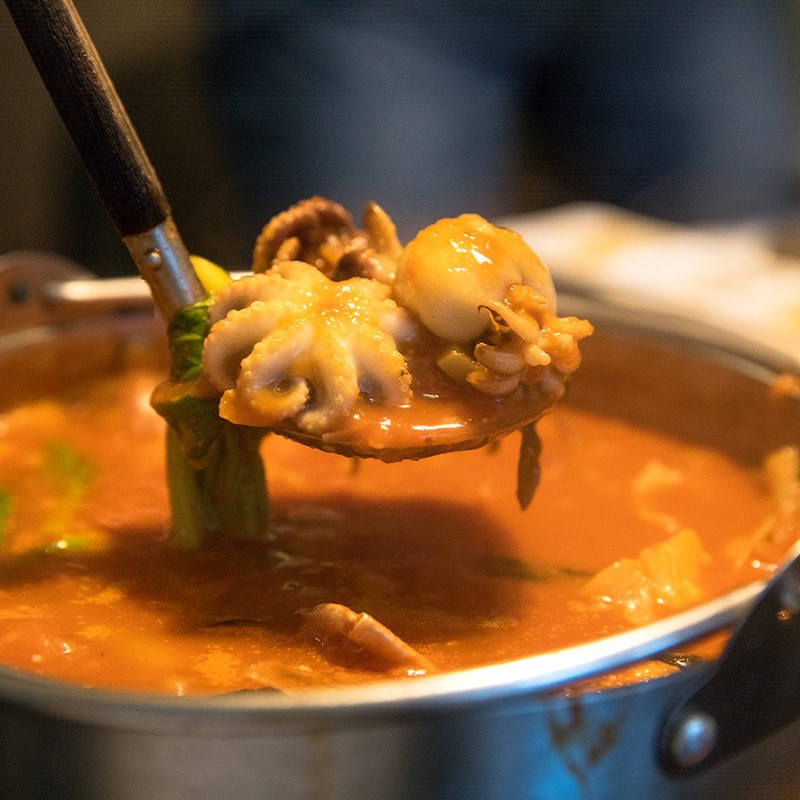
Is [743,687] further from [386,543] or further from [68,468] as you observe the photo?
[68,468]

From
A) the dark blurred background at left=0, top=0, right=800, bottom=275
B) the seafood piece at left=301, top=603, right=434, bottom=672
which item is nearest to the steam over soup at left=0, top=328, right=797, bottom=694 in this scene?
the seafood piece at left=301, top=603, right=434, bottom=672

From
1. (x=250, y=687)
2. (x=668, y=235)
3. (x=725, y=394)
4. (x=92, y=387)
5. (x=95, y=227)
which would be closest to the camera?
(x=250, y=687)

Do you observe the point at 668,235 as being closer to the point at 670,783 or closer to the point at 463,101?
the point at 463,101

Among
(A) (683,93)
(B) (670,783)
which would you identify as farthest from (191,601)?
(A) (683,93)

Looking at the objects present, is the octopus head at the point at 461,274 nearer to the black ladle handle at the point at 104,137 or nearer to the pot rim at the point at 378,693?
the black ladle handle at the point at 104,137

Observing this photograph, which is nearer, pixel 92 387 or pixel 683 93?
pixel 92 387

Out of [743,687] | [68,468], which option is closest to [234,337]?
[743,687]
